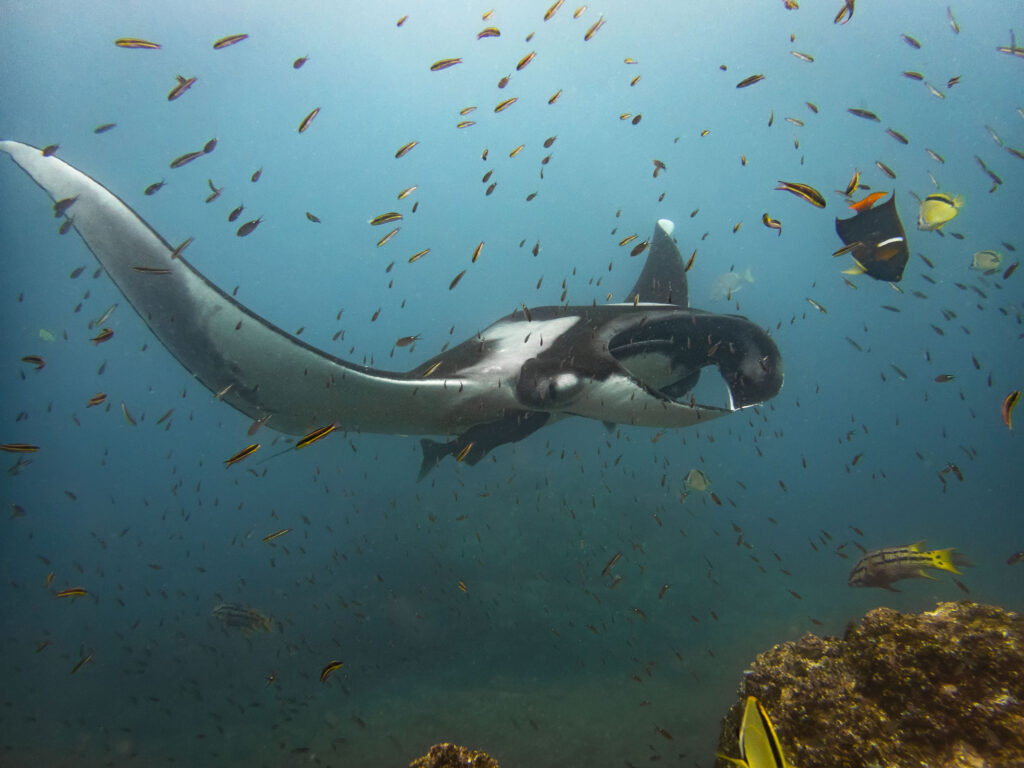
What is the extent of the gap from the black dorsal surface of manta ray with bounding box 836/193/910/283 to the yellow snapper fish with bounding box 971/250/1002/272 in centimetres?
446

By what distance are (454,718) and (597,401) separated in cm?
698

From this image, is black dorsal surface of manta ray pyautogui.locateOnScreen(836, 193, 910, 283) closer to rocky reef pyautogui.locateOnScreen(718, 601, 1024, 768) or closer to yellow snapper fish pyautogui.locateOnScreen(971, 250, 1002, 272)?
rocky reef pyautogui.locateOnScreen(718, 601, 1024, 768)

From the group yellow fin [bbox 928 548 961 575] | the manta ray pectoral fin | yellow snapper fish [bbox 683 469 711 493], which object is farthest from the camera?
yellow snapper fish [bbox 683 469 711 493]

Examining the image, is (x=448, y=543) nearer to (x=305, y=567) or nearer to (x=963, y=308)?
(x=305, y=567)

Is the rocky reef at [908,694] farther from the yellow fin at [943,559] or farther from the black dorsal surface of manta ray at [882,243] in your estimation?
the black dorsal surface of manta ray at [882,243]

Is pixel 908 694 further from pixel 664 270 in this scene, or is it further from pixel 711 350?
pixel 664 270

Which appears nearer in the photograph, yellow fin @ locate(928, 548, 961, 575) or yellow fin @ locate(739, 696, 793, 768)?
yellow fin @ locate(739, 696, 793, 768)

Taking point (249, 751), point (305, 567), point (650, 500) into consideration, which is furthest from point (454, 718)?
point (650, 500)

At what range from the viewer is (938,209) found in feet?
16.4

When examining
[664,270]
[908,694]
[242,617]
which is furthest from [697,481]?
[242,617]

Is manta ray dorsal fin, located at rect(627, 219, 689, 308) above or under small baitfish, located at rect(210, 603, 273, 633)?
above

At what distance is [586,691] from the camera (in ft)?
28.6

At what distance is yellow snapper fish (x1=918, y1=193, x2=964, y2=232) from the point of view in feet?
16.1

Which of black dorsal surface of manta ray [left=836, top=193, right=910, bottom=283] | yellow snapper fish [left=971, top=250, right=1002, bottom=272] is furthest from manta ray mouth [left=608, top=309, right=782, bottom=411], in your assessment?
yellow snapper fish [left=971, top=250, right=1002, bottom=272]
